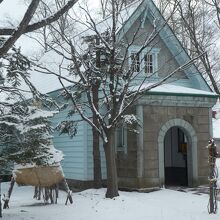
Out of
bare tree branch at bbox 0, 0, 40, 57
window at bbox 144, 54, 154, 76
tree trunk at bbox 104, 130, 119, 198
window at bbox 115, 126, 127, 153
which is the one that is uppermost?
window at bbox 144, 54, 154, 76

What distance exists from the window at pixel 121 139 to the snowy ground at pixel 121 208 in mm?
2222

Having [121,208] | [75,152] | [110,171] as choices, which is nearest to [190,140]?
[110,171]

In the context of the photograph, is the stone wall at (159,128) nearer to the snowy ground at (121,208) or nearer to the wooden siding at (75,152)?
the snowy ground at (121,208)

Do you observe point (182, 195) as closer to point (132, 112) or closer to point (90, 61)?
point (132, 112)

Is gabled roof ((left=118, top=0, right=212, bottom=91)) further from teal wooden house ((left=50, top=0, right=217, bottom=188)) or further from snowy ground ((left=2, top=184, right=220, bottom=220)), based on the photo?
snowy ground ((left=2, top=184, right=220, bottom=220))

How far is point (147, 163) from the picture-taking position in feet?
51.5

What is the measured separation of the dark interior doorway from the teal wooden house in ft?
0.15

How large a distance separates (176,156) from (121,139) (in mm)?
4217

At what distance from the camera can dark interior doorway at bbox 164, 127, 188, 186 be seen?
19.5 meters

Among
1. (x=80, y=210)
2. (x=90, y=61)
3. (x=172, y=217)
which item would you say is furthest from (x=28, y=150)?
(x=90, y=61)

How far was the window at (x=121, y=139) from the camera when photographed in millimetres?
16547

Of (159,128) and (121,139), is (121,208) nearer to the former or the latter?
(159,128)

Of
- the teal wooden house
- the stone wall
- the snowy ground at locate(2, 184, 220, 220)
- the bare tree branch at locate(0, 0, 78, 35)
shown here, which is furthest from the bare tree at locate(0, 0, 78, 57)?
the stone wall

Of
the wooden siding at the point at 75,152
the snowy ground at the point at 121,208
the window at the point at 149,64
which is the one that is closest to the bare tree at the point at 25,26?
the snowy ground at the point at 121,208
